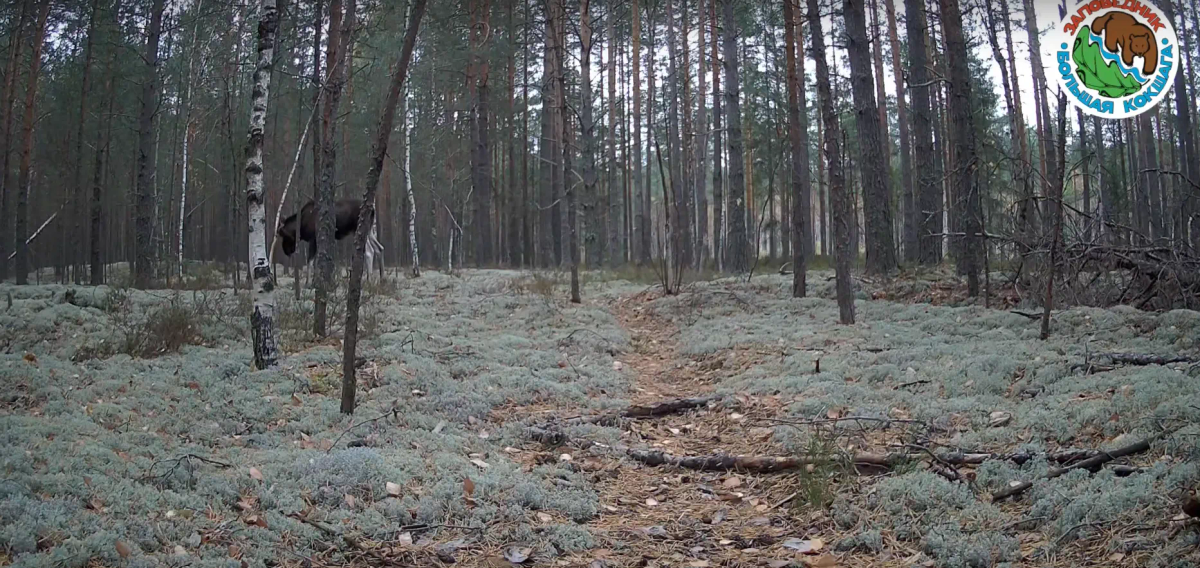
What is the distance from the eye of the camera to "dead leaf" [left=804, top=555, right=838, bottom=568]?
153 inches

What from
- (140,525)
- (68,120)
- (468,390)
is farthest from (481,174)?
(140,525)

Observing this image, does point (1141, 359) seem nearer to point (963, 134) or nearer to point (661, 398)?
point (661, 398)

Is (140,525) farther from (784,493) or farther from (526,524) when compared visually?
(784,493)

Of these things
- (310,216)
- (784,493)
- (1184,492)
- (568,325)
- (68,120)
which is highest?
(68,120)

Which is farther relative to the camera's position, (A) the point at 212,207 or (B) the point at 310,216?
(A) the point at 212,207

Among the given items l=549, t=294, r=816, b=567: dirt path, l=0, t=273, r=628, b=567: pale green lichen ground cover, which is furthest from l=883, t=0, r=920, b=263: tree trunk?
l=549, t=294, r=816, b=567: dirt path

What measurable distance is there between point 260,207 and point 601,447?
4.88m

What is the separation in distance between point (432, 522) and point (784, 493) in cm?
235

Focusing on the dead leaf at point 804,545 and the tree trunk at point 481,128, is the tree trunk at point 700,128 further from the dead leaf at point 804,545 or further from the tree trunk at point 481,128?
the dead leaf at point 804,545

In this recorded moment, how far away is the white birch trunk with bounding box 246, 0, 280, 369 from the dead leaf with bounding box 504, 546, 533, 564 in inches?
189

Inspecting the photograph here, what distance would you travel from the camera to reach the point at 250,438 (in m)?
5.73

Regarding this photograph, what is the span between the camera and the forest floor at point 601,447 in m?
3.82

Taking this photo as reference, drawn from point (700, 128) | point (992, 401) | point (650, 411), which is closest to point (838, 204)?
point (650, 411)

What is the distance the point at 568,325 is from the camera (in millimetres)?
11742
